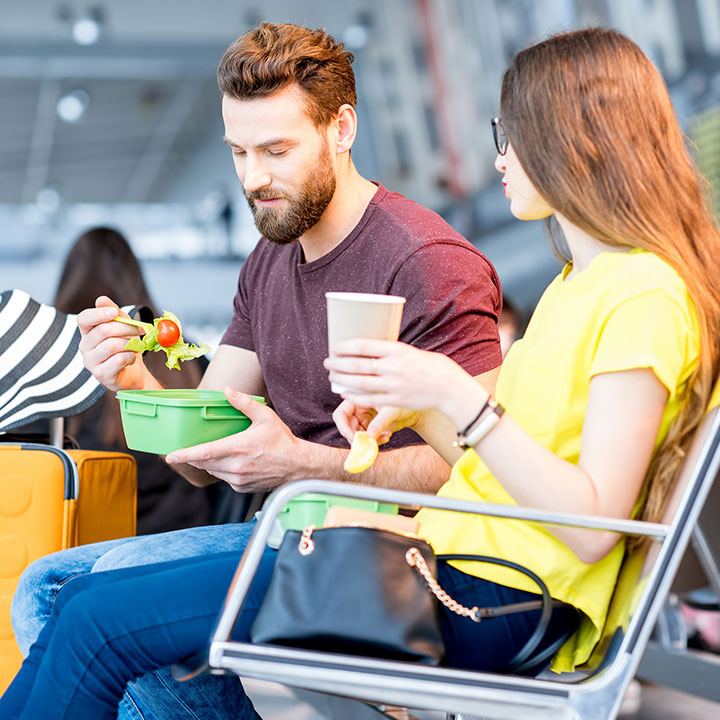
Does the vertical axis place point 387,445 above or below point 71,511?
above

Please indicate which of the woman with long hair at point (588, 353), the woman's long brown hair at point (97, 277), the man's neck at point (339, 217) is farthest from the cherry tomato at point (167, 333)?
the woman's long brown hair at point (97, 277)

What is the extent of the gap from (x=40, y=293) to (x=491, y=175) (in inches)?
193

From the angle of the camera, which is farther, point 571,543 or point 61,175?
point 61,175

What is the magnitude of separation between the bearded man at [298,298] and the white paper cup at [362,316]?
43 centimetres

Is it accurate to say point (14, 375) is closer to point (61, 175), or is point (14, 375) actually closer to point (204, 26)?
point (204, 26)

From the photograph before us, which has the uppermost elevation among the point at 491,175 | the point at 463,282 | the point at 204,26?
the point at 204,26

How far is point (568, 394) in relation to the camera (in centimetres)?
113

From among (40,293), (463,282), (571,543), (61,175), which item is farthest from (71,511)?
(61,175)

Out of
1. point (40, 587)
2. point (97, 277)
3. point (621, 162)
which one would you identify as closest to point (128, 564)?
point (40, 587)

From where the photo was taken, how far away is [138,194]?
19609 mm

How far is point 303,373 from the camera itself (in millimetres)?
1814

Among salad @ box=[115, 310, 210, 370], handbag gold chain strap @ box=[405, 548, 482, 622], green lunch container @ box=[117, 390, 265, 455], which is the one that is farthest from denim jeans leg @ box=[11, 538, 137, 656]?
handbag gold chain strap @ box=[405, 548, 482, 622]

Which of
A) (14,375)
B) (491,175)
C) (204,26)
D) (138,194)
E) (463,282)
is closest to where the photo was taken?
(463,282)

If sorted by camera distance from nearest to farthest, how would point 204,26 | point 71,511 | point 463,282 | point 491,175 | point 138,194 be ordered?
point 463,282 < point 71,511 < point 491,175 < point 204,26 < point 138,194
